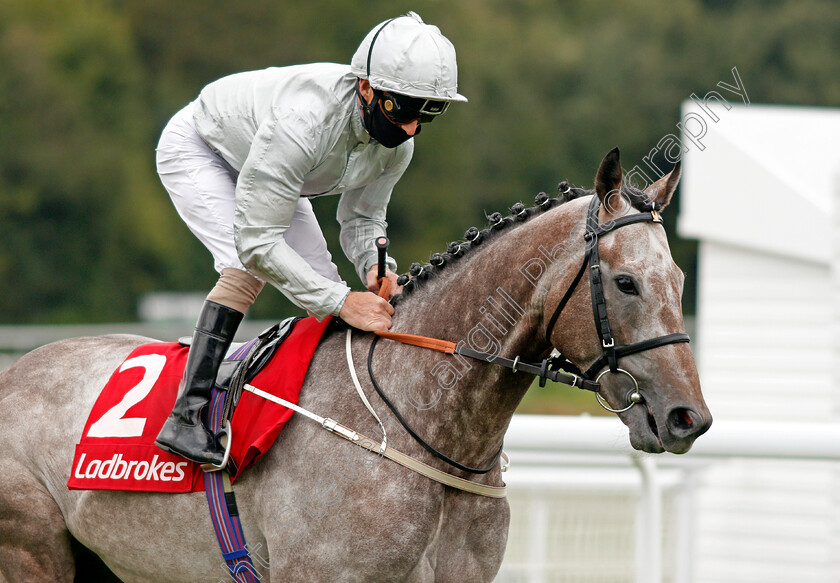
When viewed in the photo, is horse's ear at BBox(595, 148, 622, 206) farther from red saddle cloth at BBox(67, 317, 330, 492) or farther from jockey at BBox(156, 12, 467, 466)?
red saddle cloth at BBox(67, 317, 330, 492)

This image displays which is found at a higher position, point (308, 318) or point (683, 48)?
point (683, 48)

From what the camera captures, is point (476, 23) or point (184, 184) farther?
point (476, 23)

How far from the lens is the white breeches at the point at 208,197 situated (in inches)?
153

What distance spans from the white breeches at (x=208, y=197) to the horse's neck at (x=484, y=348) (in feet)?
2.28

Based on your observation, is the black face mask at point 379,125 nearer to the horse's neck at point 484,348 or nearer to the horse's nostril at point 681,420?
the horse's neck at point 484,348

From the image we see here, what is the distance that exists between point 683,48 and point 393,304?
122 ft

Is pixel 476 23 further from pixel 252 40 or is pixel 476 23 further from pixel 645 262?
pixel 645 262

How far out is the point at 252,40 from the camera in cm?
3334

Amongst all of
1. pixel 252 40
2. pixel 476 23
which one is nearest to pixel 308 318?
pixel 252 40

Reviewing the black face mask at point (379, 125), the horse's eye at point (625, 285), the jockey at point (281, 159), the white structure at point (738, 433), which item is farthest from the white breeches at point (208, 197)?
the white structure at point (738, 433)

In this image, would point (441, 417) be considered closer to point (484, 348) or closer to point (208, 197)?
point (484, 348)

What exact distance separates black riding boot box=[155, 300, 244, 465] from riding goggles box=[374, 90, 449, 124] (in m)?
0.87

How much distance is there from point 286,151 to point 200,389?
0.86 meters

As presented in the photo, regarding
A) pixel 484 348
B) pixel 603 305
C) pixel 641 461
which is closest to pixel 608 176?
pixel 603 305
